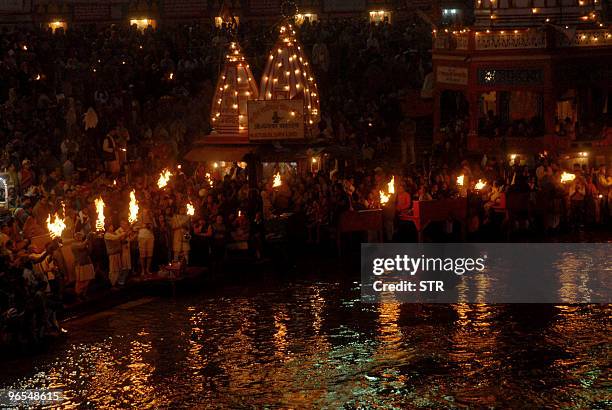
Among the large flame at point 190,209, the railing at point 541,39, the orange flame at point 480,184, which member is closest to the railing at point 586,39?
the railing at point 541,39

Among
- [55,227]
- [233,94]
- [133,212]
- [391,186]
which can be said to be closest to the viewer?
[55,227]

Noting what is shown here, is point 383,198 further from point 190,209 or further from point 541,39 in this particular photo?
point 541,39

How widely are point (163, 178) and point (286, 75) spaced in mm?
4130

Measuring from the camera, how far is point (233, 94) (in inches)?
1198

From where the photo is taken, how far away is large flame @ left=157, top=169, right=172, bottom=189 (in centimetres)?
2830

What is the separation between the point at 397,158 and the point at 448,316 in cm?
1541

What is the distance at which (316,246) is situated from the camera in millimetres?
25953

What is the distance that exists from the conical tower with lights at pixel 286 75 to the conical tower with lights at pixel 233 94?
1.39ft

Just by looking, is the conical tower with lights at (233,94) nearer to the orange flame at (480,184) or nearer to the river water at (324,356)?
the orange flame at (480,184)

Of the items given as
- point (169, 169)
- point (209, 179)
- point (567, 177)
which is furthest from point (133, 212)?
point (567, 177)

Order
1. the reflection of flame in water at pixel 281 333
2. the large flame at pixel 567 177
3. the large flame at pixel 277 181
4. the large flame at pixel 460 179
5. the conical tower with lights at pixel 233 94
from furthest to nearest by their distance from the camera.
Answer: the conical tower with lights at pixel 233 94 < the large flame at pixel 277 181 < the large flame at pixel 567 177 < the large flame at pixel 460 179 < the reflection of flame in water at pixel 281 333

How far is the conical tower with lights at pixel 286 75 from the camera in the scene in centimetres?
3061

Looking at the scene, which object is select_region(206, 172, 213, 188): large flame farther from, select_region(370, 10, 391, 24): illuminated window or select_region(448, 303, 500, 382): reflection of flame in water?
select_region(370, 10, 391, 24): illuminated window

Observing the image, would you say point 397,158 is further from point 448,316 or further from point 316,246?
point 448,316
